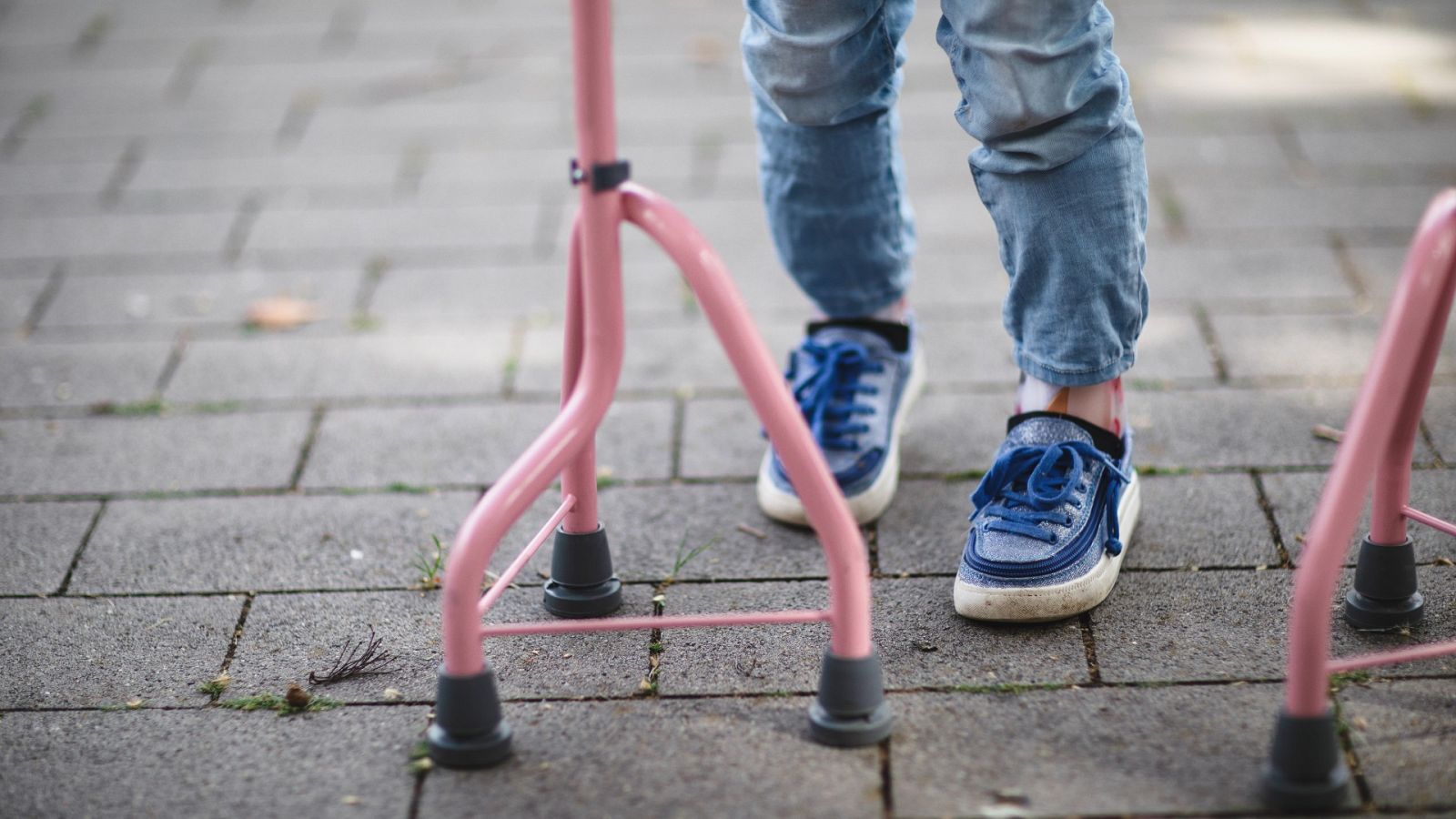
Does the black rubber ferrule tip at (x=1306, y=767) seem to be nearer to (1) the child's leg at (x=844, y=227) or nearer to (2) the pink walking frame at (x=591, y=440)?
(2) the pink walking frame at (x=591, y=440)

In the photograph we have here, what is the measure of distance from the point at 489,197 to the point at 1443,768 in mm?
2204

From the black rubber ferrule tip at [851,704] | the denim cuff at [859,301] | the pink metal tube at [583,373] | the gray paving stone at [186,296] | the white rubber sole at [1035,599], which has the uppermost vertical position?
the pink metal tube at [583,373]

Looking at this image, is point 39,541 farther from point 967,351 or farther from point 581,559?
point 967,351

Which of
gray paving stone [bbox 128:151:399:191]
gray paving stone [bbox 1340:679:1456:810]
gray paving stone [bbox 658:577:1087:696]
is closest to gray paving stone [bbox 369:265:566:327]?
gray paving stone [bbox 128:151:399:191]

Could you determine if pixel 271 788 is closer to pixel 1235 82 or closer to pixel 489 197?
pixel 489 197

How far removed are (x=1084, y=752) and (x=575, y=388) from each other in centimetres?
63

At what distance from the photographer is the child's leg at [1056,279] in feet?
4.64

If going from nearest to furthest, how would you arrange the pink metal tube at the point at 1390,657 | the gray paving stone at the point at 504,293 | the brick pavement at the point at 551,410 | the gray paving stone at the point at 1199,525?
1. the pink metal tube at the point at 1390,657
2. the brick pavement at the point at 551,410
3. the gray paving stone at the point at 1199,525
4. the gray paving stone at the point at 504,293

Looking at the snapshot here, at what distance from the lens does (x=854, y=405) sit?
1872 mm

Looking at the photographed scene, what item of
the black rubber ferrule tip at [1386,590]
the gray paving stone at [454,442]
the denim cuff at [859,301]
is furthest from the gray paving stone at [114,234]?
the black rubber ferrule tip at [1386,590]

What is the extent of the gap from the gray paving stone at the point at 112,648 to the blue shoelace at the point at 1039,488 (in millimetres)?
925

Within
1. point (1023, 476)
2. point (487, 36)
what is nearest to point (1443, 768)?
point (1023, 476)

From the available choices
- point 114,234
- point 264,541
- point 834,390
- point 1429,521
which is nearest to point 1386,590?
point 1429,521

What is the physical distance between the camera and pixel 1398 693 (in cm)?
140
